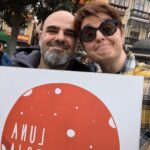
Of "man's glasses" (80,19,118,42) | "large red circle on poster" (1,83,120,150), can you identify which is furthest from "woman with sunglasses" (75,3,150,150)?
"large red circle on poster" (1,83,120,150)

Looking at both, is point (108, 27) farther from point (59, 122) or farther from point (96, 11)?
point (59, 122)

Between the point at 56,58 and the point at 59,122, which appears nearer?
the point at 59,122

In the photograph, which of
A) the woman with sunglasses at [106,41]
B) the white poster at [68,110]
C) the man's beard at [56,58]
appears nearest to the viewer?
the white poster at [68,110]

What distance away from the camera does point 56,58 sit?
210cm

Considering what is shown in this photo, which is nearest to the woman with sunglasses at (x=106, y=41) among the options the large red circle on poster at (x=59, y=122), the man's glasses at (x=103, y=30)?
the man's glasses at (x=103, y=30)

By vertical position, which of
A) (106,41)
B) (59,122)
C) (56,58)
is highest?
(106,41)

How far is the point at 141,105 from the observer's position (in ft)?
5.35

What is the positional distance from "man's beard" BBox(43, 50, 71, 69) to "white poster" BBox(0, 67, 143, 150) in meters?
0.38

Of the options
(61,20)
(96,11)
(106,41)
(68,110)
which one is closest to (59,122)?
(68,110)

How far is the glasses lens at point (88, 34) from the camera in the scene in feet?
6.37

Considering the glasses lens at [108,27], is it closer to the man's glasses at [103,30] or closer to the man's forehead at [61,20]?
the man's glasses at [103,30]

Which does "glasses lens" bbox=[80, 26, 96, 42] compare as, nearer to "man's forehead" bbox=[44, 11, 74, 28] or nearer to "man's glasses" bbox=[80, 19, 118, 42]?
"man's glasses" bbox=[80, 19, 118, 42]

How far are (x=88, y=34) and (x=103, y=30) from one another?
2.6 inches

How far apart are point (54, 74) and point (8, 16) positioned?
38.3ft
